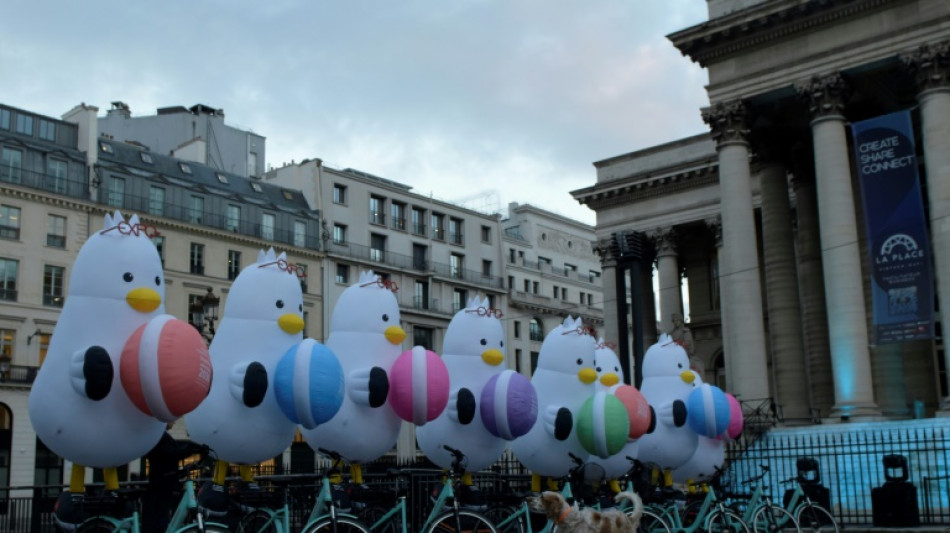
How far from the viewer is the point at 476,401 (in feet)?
42.1

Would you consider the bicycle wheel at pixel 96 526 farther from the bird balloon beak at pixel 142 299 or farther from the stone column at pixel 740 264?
the stone column at pixel 740 264

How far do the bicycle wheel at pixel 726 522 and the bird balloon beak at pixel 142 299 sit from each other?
846 cm

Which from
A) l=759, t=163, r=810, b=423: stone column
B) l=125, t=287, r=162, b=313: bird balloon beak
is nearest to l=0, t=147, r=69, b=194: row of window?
l=759, t=163, r=810, b=423: stone column

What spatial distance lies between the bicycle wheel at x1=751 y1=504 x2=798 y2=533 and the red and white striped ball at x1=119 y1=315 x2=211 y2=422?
8705mm

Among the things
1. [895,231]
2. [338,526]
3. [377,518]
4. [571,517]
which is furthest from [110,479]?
[895,231]

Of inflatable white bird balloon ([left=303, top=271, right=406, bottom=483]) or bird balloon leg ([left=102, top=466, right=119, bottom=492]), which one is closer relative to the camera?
bird balloon leg ([left=102, top=466, right=119, bottom=492])

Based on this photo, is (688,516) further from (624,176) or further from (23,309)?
(23,309)

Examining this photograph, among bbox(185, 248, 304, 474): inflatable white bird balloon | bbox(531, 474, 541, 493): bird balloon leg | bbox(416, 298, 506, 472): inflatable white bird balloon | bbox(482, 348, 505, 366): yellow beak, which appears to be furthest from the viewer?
bbox(531, 474, 541, 493): bird balloon leg

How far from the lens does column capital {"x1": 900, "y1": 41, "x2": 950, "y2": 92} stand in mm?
24578

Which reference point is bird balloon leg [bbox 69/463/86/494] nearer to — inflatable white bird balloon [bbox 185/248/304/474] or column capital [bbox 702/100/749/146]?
inflatable white bird balloon [bbox 185/248/304/474]

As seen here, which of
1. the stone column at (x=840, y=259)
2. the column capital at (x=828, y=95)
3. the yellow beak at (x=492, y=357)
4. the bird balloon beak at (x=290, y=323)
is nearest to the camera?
the bird balloon beak at (x=290, y=323)

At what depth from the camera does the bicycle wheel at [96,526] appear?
9.17 meters

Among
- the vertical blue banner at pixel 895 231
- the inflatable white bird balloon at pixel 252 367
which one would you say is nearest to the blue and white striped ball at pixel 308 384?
the inflatable white bird balloon at pixel 252 367

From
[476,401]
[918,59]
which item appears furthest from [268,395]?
[918,59]
